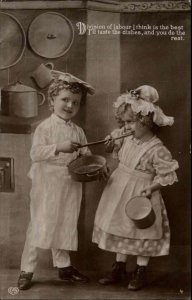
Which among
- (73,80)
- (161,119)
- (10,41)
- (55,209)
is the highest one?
(10,41)

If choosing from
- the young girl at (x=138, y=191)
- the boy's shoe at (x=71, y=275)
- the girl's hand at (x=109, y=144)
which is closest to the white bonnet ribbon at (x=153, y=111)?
the young girl at (x=138, y=191)

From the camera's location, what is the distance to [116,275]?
1.61 m

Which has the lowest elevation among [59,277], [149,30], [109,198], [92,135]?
[59,277]

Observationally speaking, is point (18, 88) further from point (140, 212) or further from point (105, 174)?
point (140, 212)

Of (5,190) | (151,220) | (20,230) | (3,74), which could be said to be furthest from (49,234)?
(3,74)

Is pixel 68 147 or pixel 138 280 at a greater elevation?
pixel 68 147

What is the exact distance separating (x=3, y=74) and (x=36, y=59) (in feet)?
0.38

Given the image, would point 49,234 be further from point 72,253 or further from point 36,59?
point 36,59

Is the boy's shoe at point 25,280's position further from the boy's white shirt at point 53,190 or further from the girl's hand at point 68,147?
the girl's hand at point 68,147

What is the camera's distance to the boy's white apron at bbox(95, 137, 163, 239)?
1.58 m

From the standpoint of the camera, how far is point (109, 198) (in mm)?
1614

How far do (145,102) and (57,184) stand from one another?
14.8 inches

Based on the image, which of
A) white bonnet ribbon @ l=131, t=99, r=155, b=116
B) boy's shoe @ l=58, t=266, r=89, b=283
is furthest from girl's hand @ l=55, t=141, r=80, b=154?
boy's shoe @ l=58, t=266, r=89, b=283

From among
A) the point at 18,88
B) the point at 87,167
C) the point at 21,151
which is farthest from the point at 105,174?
the point at 18,88
